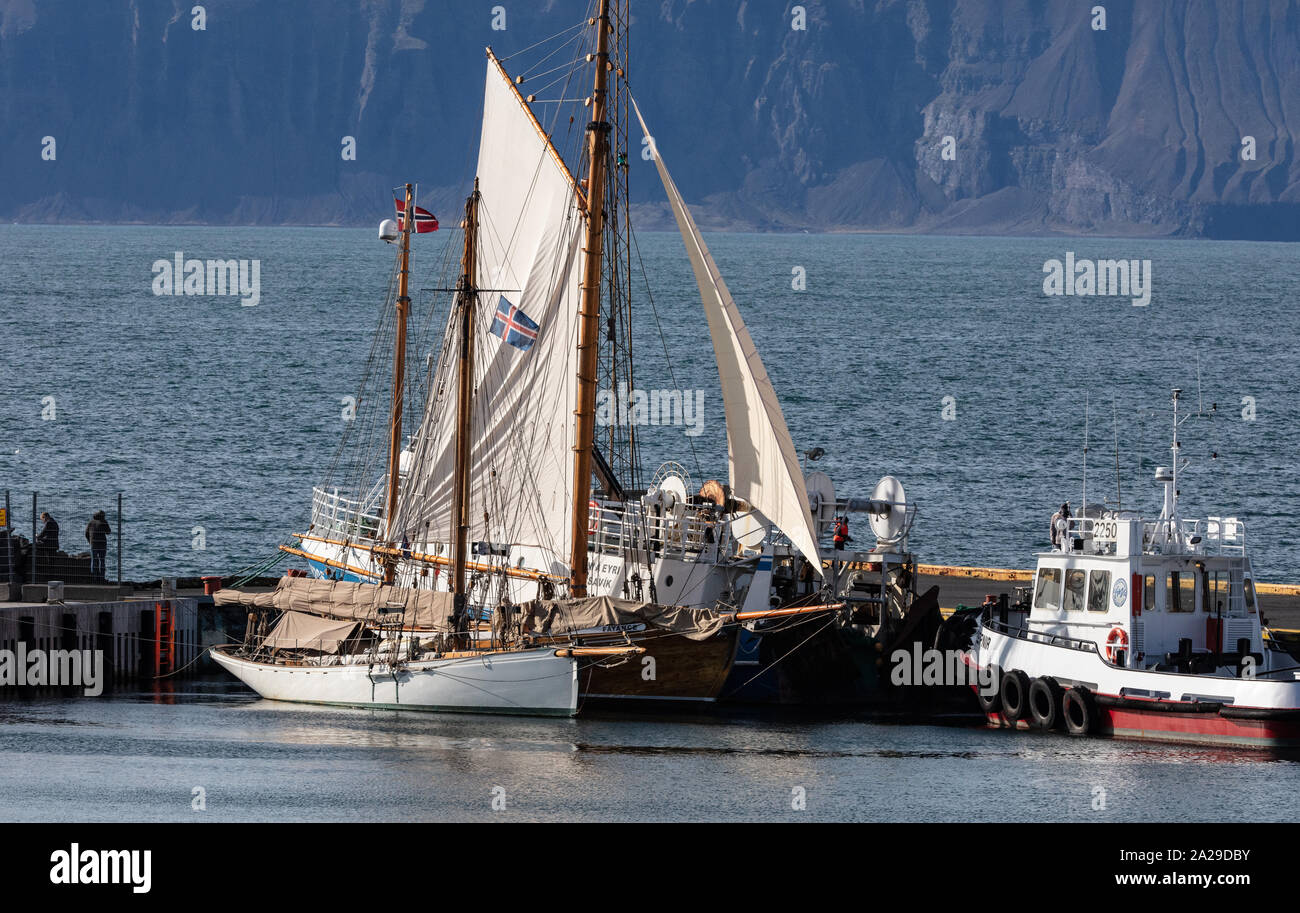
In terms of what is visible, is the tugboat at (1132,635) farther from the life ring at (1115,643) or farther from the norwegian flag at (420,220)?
the norwegian flag at (420,220)

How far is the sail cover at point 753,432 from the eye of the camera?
4988cm

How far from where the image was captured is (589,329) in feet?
175

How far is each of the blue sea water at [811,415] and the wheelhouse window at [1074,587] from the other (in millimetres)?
19924

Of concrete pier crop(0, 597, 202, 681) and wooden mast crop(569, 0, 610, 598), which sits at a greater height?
wooden mast crop(569, 0, 610, 598)

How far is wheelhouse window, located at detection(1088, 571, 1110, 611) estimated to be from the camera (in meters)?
48.7

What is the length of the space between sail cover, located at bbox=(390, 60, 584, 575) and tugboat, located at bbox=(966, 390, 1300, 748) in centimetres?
1295

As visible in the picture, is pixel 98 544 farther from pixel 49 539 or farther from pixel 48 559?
pixel 48 559

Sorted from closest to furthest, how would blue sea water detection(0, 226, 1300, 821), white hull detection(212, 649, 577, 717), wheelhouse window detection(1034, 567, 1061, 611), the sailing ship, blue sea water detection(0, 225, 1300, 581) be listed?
1. blue sea water detection(0, 226, 1300, 821)
2. white hull detection(212, 649, 577, 717)
3. wheelhouse window detection(1034, 567, 1061, 611)
4. the sailing ship
5. blue sea water detection(0, 225, 1300, 581)

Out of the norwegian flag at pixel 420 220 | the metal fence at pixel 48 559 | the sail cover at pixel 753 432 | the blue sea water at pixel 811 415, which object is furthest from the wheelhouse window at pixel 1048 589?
the metal fence at pixel 48 559

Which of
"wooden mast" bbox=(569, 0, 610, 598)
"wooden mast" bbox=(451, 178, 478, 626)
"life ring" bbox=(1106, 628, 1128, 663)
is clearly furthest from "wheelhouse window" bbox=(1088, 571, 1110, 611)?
"wooden mast" bbox=(451, 178, 478, 626)

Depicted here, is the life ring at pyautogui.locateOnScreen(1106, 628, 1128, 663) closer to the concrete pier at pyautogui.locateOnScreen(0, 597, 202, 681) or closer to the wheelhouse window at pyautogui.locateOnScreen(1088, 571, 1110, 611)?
the wheelhouse window at pyautogui.locateOnScreen(1088, 571, 1110, 611)

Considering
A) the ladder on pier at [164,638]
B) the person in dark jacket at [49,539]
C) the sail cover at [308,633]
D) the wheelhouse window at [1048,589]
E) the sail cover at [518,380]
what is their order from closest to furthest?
the wheelhouse window at [1048,589] < the sail cover at [308,633] < the ladder on pier at [164,638] < the sail cover at [518,380] < the person in dark jacket at [49,539]

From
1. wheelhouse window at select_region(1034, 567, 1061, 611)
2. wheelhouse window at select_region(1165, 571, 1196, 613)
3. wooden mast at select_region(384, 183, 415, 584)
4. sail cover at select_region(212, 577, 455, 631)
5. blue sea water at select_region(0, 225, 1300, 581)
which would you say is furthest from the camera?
blue sea water at select_region(0, 225, 1300, 581)
